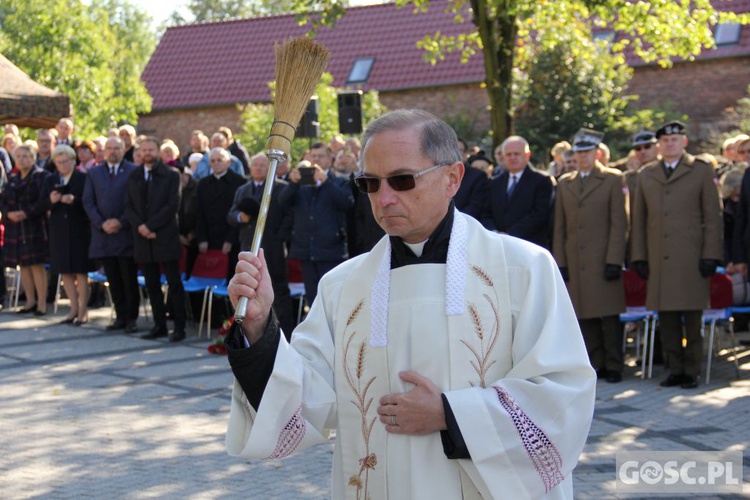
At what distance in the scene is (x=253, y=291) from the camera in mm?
3588

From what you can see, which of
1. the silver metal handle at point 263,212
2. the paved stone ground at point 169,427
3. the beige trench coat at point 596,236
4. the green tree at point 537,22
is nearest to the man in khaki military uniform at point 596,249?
the beige trench coat at point 596,236

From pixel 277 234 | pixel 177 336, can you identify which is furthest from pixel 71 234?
pixel 277 234

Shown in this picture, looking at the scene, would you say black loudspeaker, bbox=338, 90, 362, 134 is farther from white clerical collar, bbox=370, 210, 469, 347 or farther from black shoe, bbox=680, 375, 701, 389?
white clerical collar, bbox=370, 210, 469, 347

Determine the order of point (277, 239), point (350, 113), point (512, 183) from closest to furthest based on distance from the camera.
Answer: point (512, 183) < point (277, 239) < point (350, 113)

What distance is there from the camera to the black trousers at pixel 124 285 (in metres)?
14.2

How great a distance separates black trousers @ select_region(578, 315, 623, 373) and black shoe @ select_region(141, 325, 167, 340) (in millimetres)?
5122

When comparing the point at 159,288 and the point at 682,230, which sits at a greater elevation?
the point at 682,230

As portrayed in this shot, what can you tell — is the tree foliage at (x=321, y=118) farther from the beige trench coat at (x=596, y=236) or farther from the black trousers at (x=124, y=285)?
the beige trench coat at (x=596, y=236)

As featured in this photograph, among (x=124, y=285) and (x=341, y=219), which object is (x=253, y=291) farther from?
(x=124, y=285)

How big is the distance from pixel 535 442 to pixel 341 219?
9.01 m

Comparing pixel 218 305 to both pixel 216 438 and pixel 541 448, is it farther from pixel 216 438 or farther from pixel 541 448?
pixel 541 448

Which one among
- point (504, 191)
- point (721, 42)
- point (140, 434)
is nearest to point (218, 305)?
point (504, 191)

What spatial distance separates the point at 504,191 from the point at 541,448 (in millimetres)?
8197

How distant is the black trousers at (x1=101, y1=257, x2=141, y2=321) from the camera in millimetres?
14188
